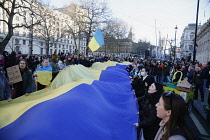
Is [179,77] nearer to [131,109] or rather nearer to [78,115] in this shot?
[131,109]

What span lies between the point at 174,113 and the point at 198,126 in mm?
4385

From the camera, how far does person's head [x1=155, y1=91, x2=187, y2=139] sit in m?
A: 1.86

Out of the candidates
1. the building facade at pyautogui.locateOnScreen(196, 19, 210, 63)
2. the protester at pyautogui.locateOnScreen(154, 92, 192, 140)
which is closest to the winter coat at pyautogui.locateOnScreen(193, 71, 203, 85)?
the protester at pyautogui.locateOnScreen(154, 92, 192, 140)

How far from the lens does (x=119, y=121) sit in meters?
3.52

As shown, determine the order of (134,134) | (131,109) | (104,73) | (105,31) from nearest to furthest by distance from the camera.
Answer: (134,134), (131,109), (104,73), (105,31)

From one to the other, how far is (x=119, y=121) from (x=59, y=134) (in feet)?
4.80

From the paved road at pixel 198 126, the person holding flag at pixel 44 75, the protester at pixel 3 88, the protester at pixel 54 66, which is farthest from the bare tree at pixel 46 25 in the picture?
the paved road at pixel 198 126

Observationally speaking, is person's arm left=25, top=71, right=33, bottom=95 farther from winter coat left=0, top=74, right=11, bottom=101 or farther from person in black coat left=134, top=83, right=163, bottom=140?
person in black coat left=134, top=83, right=163, bottom=140

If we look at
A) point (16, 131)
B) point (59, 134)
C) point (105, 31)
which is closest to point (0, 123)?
point (16, 131)

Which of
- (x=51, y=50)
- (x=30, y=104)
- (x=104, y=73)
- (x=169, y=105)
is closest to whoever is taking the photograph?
(x=169, y=105)

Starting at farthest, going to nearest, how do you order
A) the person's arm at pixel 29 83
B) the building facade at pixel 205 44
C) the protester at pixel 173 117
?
the building facade at pixel 205 44 < the person's arm at pixel 29 83 < the protester at pixel 173 117

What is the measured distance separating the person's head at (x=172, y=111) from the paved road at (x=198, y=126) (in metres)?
3.42

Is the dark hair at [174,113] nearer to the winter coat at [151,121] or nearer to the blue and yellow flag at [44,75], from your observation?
the winter coat at [151,121]

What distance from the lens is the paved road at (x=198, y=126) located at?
483 cm
